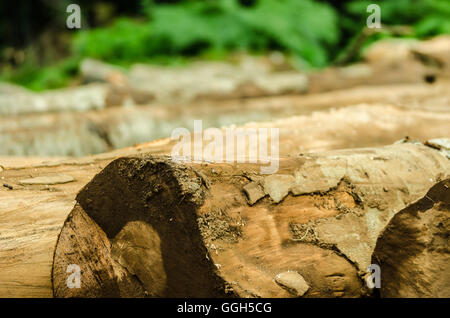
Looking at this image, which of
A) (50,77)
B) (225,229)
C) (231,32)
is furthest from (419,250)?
(231,32)

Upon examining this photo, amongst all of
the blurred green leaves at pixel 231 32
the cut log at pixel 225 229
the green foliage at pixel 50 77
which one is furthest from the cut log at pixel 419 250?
the blurred green leaves at pixel 231 32

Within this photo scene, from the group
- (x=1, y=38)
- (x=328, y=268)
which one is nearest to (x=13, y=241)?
(x=328, y=268)

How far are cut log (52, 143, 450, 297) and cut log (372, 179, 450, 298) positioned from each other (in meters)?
0.11

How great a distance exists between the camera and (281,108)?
443cm

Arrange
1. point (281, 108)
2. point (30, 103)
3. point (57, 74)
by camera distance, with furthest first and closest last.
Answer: point (57, 74)
point (281, 108)
point (30, 103)

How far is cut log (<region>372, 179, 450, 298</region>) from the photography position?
1551 mm

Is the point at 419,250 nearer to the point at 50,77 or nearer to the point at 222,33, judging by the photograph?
the point at 50,77

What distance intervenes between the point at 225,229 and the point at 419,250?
29.0 inches

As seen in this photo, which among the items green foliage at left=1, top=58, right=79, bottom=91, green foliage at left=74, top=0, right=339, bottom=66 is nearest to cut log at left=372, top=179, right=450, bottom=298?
green foliage at left=1, top=58, right=79, bottom=91

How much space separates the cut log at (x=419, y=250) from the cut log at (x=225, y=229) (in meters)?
0.11

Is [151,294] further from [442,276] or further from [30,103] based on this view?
[30,103]

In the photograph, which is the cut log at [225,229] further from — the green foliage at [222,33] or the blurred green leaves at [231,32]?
the green foliage at [222,33]

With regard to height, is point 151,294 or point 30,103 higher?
point 30,103
